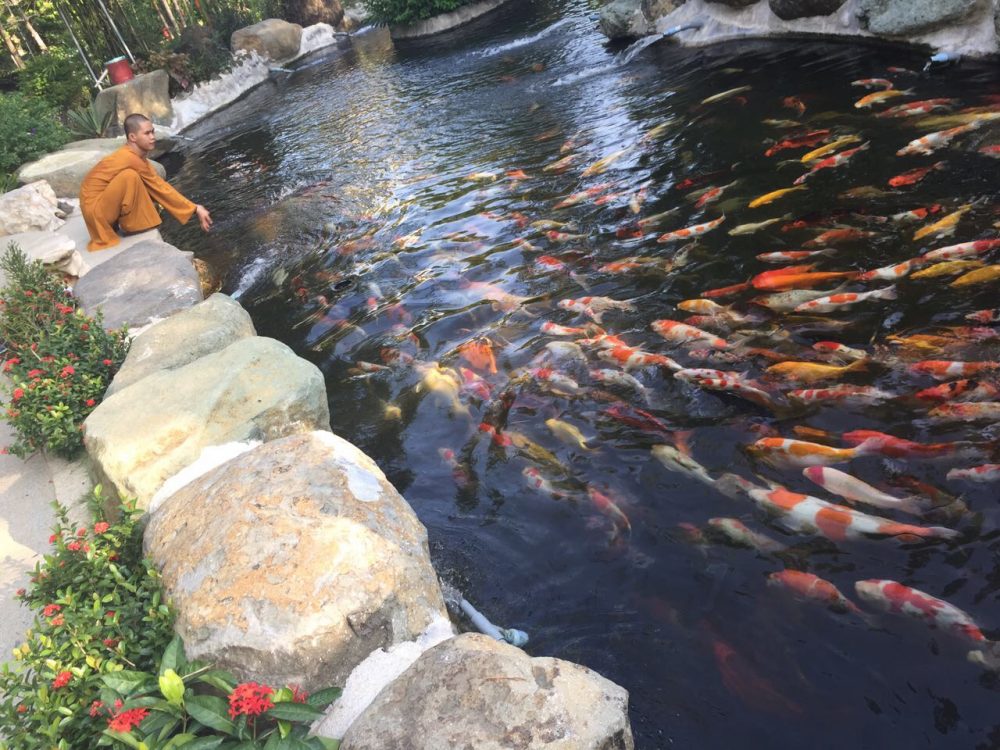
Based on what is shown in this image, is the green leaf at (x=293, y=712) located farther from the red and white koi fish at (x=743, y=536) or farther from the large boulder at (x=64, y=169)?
the large boulder at (x=64, y=169)

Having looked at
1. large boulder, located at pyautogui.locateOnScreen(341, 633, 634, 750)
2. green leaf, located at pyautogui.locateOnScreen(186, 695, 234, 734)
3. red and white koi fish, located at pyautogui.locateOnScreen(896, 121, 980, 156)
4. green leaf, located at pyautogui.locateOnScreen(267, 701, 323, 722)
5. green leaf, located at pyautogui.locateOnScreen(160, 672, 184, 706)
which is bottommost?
red and white koi fish, located at pyautogui.locateOnScreen(896, 121, 980, 156)

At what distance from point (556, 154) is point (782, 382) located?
603 cm

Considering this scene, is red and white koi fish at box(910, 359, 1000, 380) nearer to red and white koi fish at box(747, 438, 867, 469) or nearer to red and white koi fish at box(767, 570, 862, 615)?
red and white koi fish at box(747, 438, 867, 469)

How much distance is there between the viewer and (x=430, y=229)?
8656 mm

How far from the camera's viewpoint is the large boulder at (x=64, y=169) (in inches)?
498

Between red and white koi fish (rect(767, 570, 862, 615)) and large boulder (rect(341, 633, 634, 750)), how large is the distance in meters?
1.20

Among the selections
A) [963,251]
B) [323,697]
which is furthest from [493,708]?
[963,251]

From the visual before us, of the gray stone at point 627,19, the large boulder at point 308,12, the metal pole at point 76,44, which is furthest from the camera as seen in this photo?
the large boulder at point 308,12

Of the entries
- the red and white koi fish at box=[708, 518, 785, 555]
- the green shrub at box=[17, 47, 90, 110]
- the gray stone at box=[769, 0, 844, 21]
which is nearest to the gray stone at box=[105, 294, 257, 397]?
the red and white koi fish at box=[708, 518, 785, 555]

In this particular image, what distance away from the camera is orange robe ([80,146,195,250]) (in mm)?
9242

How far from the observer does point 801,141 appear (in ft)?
25.5

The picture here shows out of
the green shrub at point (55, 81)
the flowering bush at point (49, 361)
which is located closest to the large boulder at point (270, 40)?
the green shrub at point (55, 81)

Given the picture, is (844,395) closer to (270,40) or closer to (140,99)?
(140,99)

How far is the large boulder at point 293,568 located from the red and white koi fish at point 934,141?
19.9 ft
